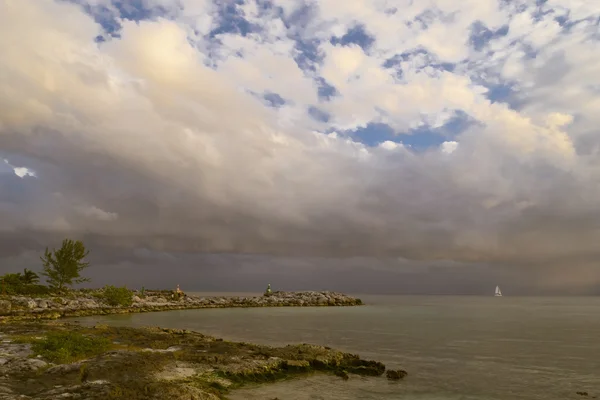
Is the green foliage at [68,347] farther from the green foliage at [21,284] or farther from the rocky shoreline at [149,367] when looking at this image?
the green foliage at [21,284]

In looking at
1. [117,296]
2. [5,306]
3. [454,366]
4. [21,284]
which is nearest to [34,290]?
[21,284]

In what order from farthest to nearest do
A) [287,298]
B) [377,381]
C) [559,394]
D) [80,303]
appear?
[287,298], [80,303], [377,381], [559,394]

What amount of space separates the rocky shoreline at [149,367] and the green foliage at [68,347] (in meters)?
0.02

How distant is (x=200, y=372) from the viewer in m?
23.7

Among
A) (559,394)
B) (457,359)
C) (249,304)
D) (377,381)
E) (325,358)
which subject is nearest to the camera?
(559,394)

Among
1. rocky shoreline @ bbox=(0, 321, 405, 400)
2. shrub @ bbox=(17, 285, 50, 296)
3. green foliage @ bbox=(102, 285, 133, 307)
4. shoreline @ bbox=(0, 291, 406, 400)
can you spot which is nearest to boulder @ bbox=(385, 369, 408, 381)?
shoreline @ bbox=(0, 291, 406, 400)

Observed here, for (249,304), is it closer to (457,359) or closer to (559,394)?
(457,359)

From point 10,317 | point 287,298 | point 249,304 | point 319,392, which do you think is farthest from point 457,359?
point 287,298

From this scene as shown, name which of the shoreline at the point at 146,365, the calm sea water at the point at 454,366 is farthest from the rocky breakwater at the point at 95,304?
the calm sea water at the point at 454,366

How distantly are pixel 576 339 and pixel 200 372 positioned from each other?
51369 millimetres

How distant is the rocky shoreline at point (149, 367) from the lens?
60.7 ft

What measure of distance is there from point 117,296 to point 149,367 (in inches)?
2735

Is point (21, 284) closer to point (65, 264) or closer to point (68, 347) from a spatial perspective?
point (65, 264)

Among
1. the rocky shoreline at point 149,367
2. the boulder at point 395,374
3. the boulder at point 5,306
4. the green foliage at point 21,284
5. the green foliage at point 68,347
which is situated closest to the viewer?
the rocky shoreline at point 149,367
